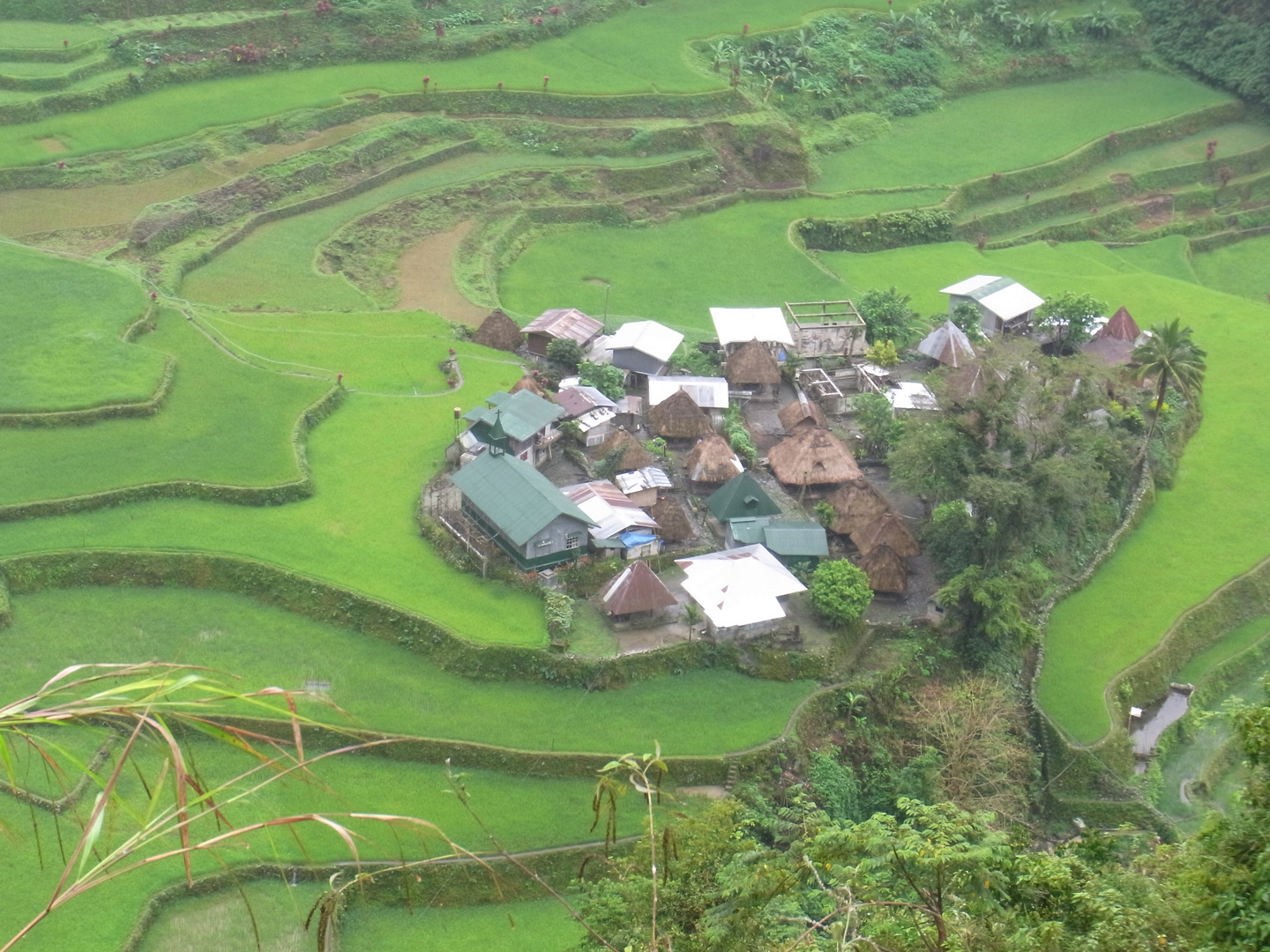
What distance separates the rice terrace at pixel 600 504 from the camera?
22781mm

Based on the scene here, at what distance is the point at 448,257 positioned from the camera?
52406 mm

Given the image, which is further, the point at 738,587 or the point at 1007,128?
the point at 1007,128

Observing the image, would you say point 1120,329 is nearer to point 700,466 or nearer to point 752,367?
point 752,367

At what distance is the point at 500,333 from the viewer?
149 ft

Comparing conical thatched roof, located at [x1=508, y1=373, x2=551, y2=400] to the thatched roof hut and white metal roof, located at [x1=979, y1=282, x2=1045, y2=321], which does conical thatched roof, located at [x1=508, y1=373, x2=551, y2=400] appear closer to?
the thatched roof hut

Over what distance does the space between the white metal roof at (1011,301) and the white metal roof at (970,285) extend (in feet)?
2.86

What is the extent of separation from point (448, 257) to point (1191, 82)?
45.2 metres

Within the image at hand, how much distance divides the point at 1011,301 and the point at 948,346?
16.7ft

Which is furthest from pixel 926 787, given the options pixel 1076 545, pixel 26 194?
pixel 26 194

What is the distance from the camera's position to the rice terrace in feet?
74.7

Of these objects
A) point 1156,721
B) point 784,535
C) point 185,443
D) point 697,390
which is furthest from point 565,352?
point 1156,721

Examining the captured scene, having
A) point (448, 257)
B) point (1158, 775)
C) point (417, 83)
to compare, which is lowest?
point (1158, 775)

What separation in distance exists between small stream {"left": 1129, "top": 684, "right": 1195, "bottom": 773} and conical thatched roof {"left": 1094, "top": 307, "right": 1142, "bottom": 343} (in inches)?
661

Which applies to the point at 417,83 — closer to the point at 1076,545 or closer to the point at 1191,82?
the point at 1076,545
